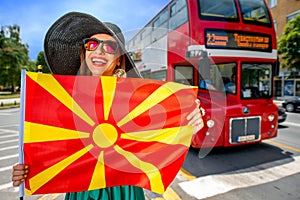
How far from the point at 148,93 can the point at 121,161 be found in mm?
571

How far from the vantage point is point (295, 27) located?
16.2 m

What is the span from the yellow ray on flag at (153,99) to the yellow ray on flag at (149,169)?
0.76 feet

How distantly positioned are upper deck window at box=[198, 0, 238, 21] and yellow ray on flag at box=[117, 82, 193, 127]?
3.75 metres

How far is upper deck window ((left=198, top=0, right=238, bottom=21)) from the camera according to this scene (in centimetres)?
493

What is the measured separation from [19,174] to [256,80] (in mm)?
5322

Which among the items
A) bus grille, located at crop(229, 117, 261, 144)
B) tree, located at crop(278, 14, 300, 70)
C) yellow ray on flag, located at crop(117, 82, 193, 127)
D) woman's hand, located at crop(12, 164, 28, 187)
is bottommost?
bus grille, located at crop(229, 117, 261, 144)

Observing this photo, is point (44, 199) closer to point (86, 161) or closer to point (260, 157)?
point (86, 161)

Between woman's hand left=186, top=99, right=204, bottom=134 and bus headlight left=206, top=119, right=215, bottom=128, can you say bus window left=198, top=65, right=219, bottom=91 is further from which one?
woman's hand left=186, top=99, right=204, bottom=134

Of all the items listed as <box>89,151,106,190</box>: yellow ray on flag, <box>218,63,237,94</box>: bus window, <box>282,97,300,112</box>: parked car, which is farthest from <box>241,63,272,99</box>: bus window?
<box>282,97,300,112</box>: parked car

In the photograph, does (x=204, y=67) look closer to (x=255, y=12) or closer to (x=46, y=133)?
(x=255, y=12)

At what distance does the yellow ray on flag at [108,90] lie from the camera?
1513 mm

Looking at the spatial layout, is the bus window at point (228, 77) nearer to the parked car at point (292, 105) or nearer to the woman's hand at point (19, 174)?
the woman's hand at point (19, 174)

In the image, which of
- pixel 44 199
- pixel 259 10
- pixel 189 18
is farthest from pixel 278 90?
pixel 44 199

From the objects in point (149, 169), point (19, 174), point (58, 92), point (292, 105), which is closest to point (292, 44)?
point (292, 105)
